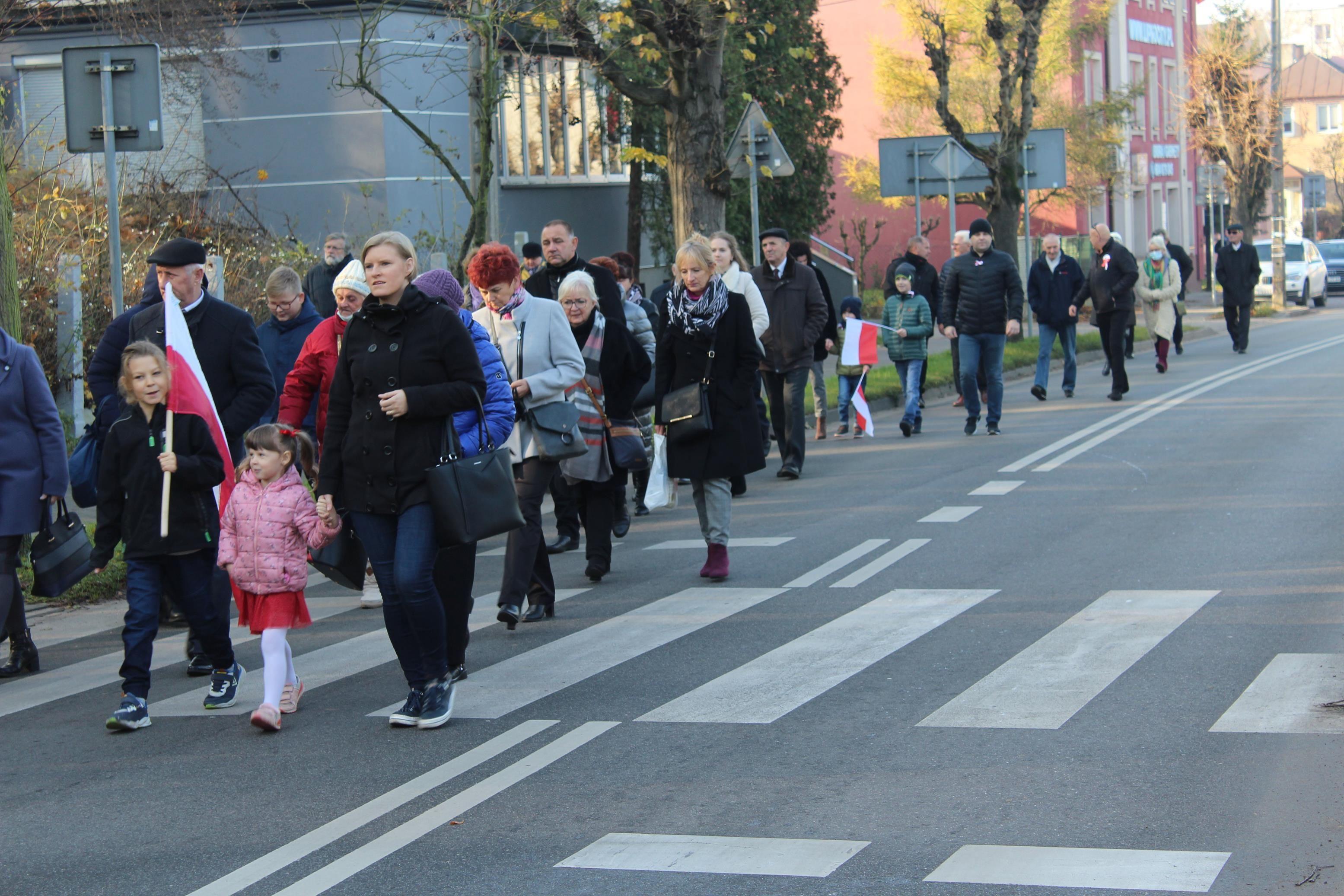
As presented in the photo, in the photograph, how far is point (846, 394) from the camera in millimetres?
16562

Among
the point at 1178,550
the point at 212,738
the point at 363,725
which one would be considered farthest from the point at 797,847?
the point at 1178,550

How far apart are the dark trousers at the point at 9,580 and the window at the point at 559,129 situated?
20019 millimetres

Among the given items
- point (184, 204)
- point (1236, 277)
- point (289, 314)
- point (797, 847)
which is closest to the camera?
point (797, 847)

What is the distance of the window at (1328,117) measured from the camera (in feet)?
404

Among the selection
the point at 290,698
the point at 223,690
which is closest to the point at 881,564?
the point at 290,698

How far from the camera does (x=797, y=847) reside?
15.8 ft

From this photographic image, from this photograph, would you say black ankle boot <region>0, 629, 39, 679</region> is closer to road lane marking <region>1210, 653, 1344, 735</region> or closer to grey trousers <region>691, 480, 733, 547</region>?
grey trousers <region>691, 480, 733, 547</region>

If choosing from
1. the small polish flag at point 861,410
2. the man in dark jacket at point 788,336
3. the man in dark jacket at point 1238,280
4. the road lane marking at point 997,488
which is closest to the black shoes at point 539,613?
the road lane marking at point 997,488

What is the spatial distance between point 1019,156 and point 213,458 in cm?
2420

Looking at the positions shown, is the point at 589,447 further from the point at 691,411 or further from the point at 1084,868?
the point at 1084,868

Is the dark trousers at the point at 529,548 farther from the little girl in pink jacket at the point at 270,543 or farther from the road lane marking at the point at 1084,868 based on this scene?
the road lane marking at the point at 1084,868

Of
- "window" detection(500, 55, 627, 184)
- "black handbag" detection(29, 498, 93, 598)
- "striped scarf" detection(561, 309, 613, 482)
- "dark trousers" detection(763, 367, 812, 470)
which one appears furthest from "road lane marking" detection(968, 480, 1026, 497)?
"window" detection(500, 55, 627, 184)

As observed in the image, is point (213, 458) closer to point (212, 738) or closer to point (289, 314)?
point (212, 738)

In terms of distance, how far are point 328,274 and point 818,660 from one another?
940 centimetres
